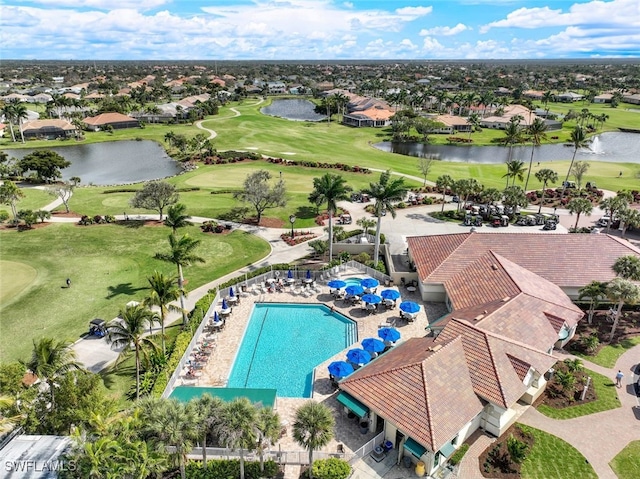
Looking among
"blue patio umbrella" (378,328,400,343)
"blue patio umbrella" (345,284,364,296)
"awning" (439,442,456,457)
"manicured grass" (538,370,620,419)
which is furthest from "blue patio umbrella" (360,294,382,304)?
"awning" (439,442,456,457)

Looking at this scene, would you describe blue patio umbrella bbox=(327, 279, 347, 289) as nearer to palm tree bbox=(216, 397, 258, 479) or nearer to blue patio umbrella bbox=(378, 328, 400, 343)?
blue patio umbrella bbox=(378, 328, 400, 343)

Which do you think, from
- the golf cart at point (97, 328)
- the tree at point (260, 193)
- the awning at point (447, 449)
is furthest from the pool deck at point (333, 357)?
the tree at point (260, 193)

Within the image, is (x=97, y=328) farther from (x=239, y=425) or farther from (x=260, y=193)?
(x=260, y=193)

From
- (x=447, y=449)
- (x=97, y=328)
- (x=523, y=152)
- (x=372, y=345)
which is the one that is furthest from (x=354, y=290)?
(x=523, y=152)

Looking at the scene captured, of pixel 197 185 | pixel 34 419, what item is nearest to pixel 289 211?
pixel 197 185

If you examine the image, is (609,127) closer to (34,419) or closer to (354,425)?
(354,425)

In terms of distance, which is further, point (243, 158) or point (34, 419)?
point (243, 158)
